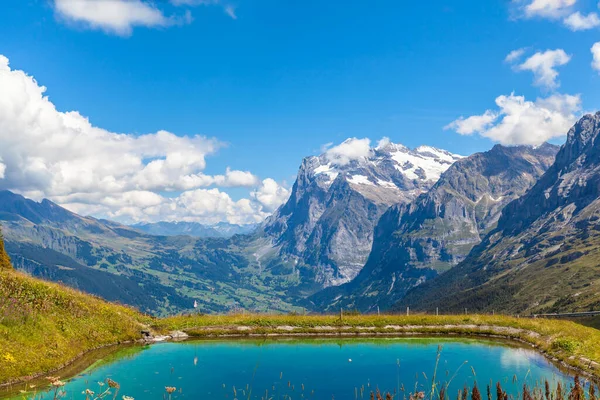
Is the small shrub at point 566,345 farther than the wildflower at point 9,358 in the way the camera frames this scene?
Yes

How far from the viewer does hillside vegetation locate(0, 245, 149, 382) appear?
31.8 m

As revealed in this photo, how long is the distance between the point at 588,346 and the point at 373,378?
20.2m

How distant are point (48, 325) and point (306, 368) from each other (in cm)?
2110

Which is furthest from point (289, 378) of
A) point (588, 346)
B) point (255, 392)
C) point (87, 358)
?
point (588, 346)

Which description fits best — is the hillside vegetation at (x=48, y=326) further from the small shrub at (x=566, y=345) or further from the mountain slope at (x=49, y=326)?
the small shrub at (x=566, y=345)

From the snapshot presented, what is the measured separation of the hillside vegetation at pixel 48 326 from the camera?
31844 mm

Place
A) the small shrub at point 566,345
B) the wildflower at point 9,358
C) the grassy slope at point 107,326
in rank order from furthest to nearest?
1. the small shrub at point 566,345
2. the grassy slope at point 107,326
3. the wildflower at point 9,358

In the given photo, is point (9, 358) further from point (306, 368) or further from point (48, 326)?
point (306, 368)

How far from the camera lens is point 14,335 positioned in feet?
108

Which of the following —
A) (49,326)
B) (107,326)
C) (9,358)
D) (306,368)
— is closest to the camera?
(9,358)

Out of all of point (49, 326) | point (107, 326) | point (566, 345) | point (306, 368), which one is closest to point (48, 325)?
point (49, 326)

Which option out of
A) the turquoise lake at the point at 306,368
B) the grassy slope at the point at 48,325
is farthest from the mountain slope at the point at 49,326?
the turquoise lake at the point at 306,368

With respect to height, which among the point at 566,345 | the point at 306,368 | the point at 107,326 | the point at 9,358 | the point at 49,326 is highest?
the point at 49,326

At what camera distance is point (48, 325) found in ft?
122
